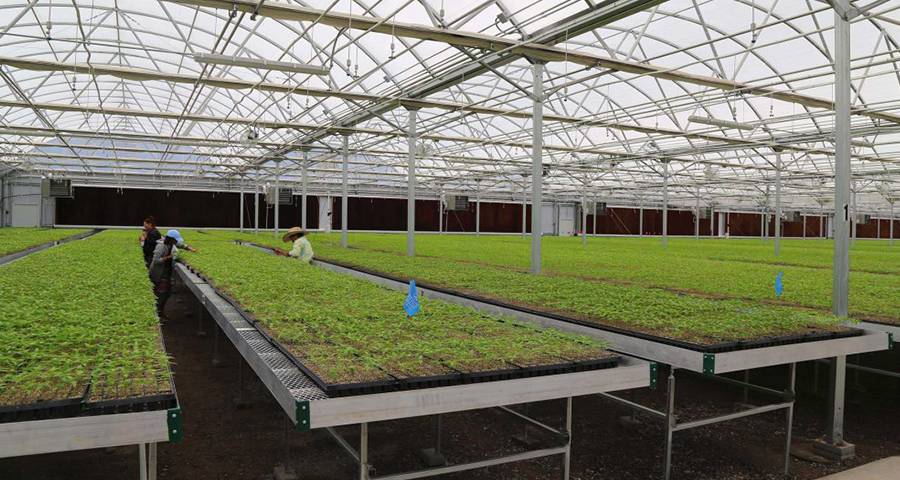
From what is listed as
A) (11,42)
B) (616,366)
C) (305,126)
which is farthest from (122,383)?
(305,126)

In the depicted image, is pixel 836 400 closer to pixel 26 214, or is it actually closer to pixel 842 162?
pixel 842 162

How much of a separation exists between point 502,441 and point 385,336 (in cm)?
261

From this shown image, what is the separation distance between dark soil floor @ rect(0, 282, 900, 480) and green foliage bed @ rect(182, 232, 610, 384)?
1.06 m

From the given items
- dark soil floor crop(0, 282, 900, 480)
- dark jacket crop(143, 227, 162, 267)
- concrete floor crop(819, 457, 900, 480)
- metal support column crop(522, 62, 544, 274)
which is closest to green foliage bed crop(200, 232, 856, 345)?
concrete floor crop(819, 457, 900, 480)

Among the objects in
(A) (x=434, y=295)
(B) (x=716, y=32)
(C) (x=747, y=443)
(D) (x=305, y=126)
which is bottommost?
(C) (x=747, y=443)

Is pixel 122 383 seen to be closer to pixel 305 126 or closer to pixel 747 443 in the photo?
pixel 747 443

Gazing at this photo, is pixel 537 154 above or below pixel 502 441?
above

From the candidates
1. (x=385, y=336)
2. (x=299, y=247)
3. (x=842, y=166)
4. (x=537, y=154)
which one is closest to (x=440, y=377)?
(x=385, y=336)

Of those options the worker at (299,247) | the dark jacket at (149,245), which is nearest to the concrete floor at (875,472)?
the worker at (299,247)

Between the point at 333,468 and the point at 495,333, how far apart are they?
216 centimetres

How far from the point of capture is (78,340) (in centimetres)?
458

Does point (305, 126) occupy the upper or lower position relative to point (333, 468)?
upper

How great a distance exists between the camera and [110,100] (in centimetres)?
2597

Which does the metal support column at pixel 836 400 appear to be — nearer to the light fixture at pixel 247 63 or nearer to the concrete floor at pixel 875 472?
the concrete floor at pixel 875 472
